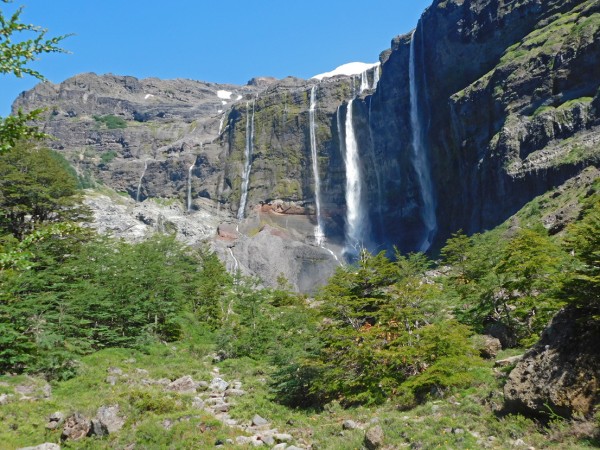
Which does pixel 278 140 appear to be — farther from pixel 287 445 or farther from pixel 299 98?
pixel 287 445

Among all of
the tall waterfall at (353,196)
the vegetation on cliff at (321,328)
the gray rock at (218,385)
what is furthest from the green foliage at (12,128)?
the tall waterfall at (353,196)

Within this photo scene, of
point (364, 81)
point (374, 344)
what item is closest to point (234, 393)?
point (374, 344)

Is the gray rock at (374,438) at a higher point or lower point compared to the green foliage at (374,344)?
lower

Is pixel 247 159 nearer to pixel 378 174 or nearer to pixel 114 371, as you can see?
pixel 378 174

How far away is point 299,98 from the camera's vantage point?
96.4 meters

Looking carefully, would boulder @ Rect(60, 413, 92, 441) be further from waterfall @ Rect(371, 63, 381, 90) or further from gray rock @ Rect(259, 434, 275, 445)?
waterfall @ Rect(371, 63, 381, 90)

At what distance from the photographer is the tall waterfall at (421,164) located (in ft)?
227

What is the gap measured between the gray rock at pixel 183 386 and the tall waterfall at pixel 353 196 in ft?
195

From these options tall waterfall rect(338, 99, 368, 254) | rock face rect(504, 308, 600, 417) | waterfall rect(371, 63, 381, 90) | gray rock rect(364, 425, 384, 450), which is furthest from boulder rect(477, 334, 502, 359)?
waterfall rect(371, 63, 381, 90)

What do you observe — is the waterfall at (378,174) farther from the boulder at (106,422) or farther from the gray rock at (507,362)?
the boulder at (106,422)

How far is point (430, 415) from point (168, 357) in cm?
1476

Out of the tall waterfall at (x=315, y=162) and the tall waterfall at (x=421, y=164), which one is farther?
the tall waterfall at (x=315, y=162)

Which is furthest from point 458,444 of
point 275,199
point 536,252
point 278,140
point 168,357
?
point 278,140

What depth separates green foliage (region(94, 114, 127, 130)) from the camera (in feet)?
515
